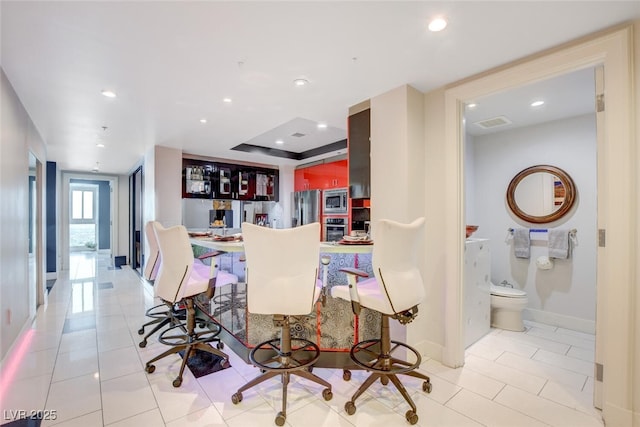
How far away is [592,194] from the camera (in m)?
3.29

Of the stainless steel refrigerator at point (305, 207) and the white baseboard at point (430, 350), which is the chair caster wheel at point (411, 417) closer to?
the white baseboard at point (430, 350)

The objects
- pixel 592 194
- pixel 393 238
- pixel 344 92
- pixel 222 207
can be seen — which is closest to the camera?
pixel 393 238

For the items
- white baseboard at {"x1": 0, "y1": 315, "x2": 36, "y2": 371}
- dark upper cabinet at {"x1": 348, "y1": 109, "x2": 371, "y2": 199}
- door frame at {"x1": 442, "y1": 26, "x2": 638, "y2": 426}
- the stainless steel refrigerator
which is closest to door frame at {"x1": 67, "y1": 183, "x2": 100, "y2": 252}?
white baseboard at {"x1": 0, "y1": 315, "x2": 36, "y2": 371}

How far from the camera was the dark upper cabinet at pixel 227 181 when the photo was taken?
540cm

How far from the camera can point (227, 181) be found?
584cm

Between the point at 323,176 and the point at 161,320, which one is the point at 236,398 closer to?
the point at 161,320

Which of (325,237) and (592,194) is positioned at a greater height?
(592,194)

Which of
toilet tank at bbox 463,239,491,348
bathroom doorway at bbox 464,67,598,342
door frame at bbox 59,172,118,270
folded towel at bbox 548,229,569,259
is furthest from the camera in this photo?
door frame at bbox 59,172,118,270

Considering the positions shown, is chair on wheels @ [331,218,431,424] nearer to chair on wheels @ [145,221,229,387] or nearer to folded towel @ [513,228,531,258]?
chair on wheels @ [145,221,229,387]

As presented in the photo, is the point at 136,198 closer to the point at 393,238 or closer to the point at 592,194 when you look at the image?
the point at 393,238

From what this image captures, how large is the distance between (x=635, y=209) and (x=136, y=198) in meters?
8.01

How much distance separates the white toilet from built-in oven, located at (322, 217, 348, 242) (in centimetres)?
245

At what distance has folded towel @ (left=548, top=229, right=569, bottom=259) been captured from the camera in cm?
338

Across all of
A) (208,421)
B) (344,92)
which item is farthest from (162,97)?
(208,421)
